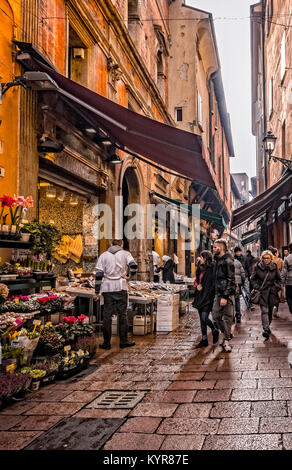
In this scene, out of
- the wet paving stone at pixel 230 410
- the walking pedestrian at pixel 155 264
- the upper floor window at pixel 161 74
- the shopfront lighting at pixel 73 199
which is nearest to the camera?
the wet paving stone at pixel 230 410

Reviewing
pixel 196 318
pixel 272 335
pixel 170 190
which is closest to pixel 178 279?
pixel 196 318

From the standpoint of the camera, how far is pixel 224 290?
7.55 m

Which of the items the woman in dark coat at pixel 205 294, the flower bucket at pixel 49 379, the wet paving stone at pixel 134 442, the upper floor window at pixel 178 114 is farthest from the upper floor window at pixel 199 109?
the wet paving stone at pixel 134 442

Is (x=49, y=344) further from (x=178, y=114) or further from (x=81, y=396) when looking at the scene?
(x=178, y=114)

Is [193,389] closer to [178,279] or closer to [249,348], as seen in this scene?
[249,348]

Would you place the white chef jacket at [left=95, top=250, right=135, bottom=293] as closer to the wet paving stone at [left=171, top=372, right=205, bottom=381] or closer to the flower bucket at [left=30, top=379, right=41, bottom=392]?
the wet paving stone at [left=171, top=372, right=205, bottom=381]

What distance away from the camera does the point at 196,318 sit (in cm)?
1208

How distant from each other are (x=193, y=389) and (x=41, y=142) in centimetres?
472

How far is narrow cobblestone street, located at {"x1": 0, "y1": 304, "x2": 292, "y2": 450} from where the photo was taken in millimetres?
3758

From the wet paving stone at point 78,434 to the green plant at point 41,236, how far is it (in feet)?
10.5

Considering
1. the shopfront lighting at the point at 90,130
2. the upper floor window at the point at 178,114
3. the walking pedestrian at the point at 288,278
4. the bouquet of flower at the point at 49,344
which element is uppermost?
the upper floor window at the point at 178,114

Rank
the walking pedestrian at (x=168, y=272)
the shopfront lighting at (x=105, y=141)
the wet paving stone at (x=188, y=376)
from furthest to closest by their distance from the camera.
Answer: the walking pedestrian at (x=168, y=272) < the shopfront lighting at (x=105, y=141) < the wet paving stone at (x=188, y=376)

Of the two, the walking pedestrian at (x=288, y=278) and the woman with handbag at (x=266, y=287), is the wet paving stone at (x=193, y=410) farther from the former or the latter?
the walking pedestrian at (x=288, y=278)

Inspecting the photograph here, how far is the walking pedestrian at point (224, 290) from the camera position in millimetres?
7543
